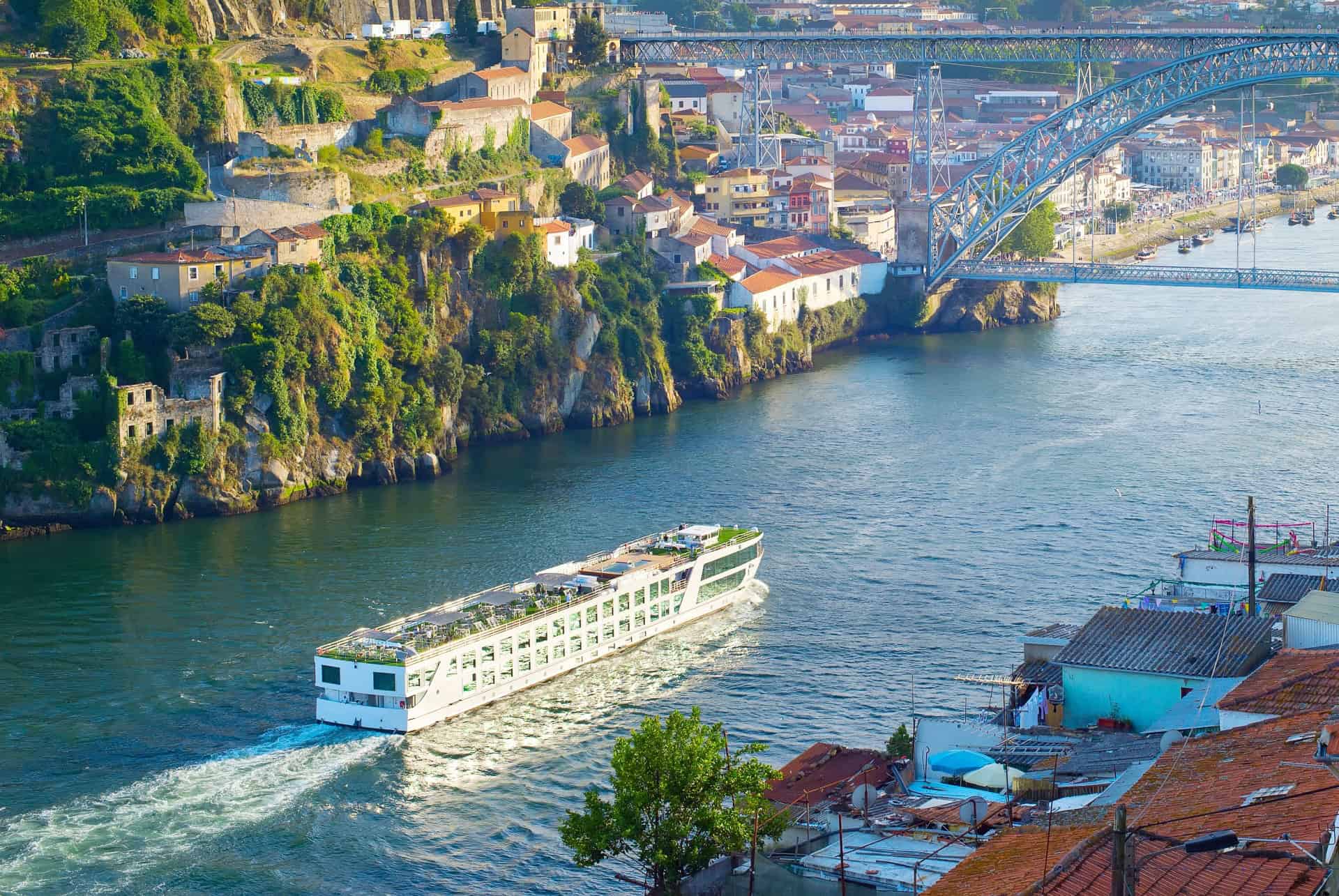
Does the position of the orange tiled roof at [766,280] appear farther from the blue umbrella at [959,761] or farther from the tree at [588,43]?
the blue umbrella at [959,761]

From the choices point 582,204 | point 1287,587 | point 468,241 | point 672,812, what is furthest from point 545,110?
point 672,812

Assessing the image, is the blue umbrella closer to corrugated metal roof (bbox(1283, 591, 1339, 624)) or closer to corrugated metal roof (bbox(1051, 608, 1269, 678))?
corrugated metal roof (bbox(1051, 608, 1269, 678))

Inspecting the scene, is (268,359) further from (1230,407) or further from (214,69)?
(1230,407)

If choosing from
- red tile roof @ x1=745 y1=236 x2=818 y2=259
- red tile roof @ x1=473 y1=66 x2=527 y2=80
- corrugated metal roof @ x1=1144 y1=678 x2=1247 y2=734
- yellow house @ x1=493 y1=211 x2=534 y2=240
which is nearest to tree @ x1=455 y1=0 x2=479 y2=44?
red tile roof @ x1=473 y1=66 x2=527 y2=80

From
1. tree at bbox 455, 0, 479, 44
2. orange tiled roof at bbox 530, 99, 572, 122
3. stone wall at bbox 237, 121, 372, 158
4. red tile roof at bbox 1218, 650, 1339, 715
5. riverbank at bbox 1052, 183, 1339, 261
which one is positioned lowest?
red tile roof at bbox 1218, 650, 1339, 715

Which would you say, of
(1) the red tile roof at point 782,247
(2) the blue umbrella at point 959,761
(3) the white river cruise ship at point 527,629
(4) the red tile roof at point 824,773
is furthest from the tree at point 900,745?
(1) the red tile roof at point 782,247
